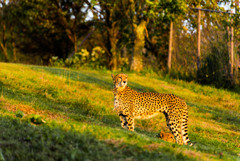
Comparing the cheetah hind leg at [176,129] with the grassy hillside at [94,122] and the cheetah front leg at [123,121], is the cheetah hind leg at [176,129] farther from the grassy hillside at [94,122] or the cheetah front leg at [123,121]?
the cheetah front leg at [123,121]

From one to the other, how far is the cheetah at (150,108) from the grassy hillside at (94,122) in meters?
0.45

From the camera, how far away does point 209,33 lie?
64.0ft

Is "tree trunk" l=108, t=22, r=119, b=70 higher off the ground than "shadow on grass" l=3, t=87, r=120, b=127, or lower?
higher

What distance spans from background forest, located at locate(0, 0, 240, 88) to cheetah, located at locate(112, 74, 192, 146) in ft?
32.8

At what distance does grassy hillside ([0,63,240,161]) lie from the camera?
18.0ft

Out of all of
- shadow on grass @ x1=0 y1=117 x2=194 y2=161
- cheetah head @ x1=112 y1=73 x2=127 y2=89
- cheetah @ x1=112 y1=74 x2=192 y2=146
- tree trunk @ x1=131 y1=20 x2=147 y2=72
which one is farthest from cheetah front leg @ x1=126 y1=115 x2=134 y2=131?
tree trunk @ x1=131 y1=20 x2=147 y2=72

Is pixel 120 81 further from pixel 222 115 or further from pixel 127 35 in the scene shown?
pixel 127 35

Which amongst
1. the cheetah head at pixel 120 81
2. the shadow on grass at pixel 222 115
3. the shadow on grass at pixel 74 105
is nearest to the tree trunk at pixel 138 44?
the shadow on grass at pixel 222 115

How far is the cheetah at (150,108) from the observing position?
8.18 m

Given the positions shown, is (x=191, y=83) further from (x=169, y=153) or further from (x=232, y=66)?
(x=169, y=153)

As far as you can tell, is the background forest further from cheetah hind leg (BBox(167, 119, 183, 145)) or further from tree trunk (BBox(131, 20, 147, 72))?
cheetah hind leg (BBox(167, 119, 183, 145))

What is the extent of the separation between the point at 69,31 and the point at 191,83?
10.3 metres

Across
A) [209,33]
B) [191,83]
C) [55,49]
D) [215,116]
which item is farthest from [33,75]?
[55,49]

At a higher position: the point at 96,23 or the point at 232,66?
the point at 96,23
